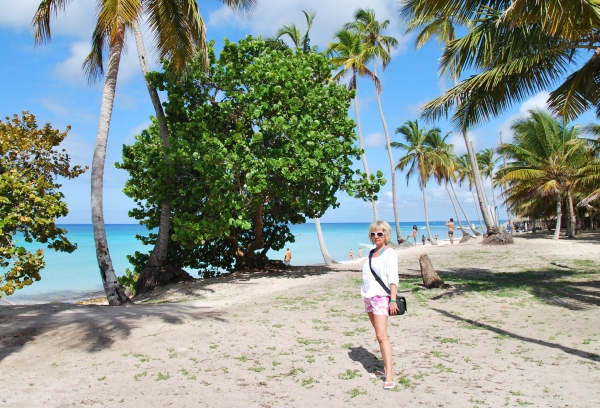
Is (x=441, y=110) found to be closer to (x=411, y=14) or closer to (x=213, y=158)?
(x=411, y=14)

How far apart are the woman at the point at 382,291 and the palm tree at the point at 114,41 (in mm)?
7083

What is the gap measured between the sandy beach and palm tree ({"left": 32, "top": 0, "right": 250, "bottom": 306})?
1.92 m

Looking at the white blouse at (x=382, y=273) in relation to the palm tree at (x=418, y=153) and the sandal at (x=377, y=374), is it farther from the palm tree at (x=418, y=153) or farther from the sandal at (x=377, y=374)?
the palm tree at (x=418, y=153)

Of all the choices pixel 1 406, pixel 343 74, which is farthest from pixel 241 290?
pixel 343 74

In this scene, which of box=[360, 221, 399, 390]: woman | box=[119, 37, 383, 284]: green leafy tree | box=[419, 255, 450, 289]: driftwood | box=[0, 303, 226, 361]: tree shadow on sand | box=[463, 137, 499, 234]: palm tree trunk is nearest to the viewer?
box=[360, 221, 399, 390]: woman

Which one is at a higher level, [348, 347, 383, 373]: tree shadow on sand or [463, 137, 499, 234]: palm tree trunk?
[463, 137, 499, 234]: palm tree trunk

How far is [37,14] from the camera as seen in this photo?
418 inches

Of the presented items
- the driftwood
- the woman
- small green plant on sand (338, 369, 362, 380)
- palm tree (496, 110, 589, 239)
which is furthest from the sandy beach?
palm tree (496, 110, 589, 239)

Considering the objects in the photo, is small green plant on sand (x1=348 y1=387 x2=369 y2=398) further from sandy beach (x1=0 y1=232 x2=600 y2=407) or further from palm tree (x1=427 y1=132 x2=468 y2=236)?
palm tree (x1=427 y1=132 x2=468 y2=236)

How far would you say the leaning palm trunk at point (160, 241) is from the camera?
39.9 ft

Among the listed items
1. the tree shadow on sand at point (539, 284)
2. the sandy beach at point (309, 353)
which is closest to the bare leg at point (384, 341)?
the sandy beach at point (309, 353)

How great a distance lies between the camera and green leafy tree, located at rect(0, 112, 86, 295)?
9.14 m

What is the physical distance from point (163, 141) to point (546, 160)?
2175cm

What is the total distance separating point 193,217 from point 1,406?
332 inches
